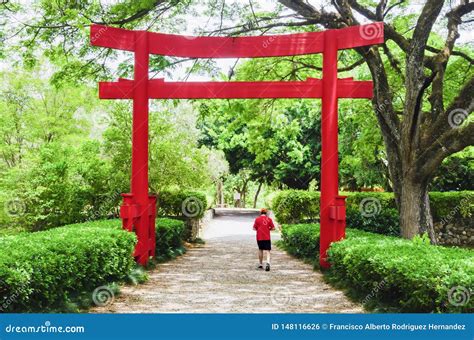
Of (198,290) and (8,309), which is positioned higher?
(8,309)

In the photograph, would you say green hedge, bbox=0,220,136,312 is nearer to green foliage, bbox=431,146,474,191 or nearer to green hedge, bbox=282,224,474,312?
green hedge, bbox=282,224,474,312

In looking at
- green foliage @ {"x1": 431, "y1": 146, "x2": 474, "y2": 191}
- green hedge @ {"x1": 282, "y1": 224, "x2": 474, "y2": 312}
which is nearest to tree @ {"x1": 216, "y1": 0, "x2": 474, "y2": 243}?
green hedge @ {"x1": 282, "y1": 224, "x2": 474, "y2": 312}

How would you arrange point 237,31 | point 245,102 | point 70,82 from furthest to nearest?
point 245,102
point 70,82
point 237,31

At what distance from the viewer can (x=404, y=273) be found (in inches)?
237

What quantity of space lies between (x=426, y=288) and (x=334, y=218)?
4.69 m

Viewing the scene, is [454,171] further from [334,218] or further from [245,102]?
[334,218]

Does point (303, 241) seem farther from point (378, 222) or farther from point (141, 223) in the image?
point (378, 222)

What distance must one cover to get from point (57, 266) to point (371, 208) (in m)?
14.0

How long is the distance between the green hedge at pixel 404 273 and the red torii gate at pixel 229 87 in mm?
2010

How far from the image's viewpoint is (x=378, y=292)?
23.2 ft

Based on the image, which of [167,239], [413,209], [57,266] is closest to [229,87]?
[167,239]

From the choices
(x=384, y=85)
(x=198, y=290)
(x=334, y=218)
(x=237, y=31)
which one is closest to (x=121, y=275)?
(x=198, y=290)

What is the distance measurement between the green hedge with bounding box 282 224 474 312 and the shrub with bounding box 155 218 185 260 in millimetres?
4764

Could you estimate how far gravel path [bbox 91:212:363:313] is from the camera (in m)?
7.27
